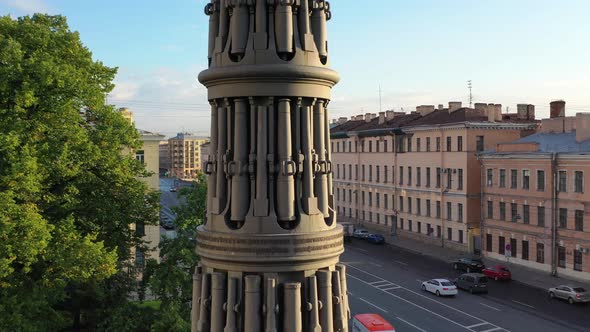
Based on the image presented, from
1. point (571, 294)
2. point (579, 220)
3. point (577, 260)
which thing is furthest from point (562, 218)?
point (571, 294)

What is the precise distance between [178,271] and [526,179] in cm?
3445

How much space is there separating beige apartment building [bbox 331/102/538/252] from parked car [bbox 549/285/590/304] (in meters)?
15.9

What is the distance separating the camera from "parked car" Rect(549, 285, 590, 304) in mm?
37031

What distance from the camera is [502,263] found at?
4988cm

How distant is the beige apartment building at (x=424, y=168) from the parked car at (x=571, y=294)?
15.9 meters

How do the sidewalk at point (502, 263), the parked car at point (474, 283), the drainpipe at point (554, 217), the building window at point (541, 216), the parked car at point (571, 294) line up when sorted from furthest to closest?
the building window at point (541, 216) < the drainpipe at point (554, 217) < the sidewalk at point (502, 263) < the parked car at point (474, 283) < the parked car at point (571, 294)

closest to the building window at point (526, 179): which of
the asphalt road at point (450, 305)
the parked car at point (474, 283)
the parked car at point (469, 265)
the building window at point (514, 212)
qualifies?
the building window at point (514, 212)

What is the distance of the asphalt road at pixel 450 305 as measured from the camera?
108 ft

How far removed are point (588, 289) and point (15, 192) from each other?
36.6 metres

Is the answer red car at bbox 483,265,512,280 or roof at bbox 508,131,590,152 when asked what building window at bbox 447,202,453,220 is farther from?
red car at bbox 483,265,512,280

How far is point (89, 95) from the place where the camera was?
2294cm

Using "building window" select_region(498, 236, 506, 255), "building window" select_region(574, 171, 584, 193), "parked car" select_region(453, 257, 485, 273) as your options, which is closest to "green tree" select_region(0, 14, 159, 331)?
"parked car" select_region(453, 257, 485, 273)

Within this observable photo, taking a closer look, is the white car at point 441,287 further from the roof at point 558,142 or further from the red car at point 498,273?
the roof at point 558,142

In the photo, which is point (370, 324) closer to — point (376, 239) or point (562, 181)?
point (562, 181)
